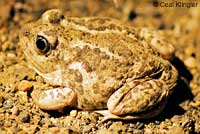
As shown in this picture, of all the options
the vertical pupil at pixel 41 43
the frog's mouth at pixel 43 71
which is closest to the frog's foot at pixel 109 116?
the frog's mouth at pixel 43 71

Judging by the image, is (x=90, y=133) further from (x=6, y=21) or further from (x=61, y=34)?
(x=6, y=21)

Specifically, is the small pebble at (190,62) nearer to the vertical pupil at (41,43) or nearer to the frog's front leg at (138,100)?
the frog's front leg at (138,100)

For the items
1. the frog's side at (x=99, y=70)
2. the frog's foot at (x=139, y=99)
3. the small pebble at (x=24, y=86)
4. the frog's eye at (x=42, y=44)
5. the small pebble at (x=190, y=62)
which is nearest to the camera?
the frog's foot at (x=139, y=99)

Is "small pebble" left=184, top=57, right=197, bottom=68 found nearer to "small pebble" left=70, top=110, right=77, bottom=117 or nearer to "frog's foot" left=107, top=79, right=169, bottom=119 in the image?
"frog's foot" left=107, top=79, right=169, bottom=119

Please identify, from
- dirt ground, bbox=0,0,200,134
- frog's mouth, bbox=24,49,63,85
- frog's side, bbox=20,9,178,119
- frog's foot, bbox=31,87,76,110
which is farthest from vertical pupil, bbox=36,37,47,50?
frog's foot, bbox=31,87,76,110

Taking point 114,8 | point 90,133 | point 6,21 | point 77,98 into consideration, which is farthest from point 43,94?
point 114,8

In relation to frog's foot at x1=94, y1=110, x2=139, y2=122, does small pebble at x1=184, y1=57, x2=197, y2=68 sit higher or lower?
higher
